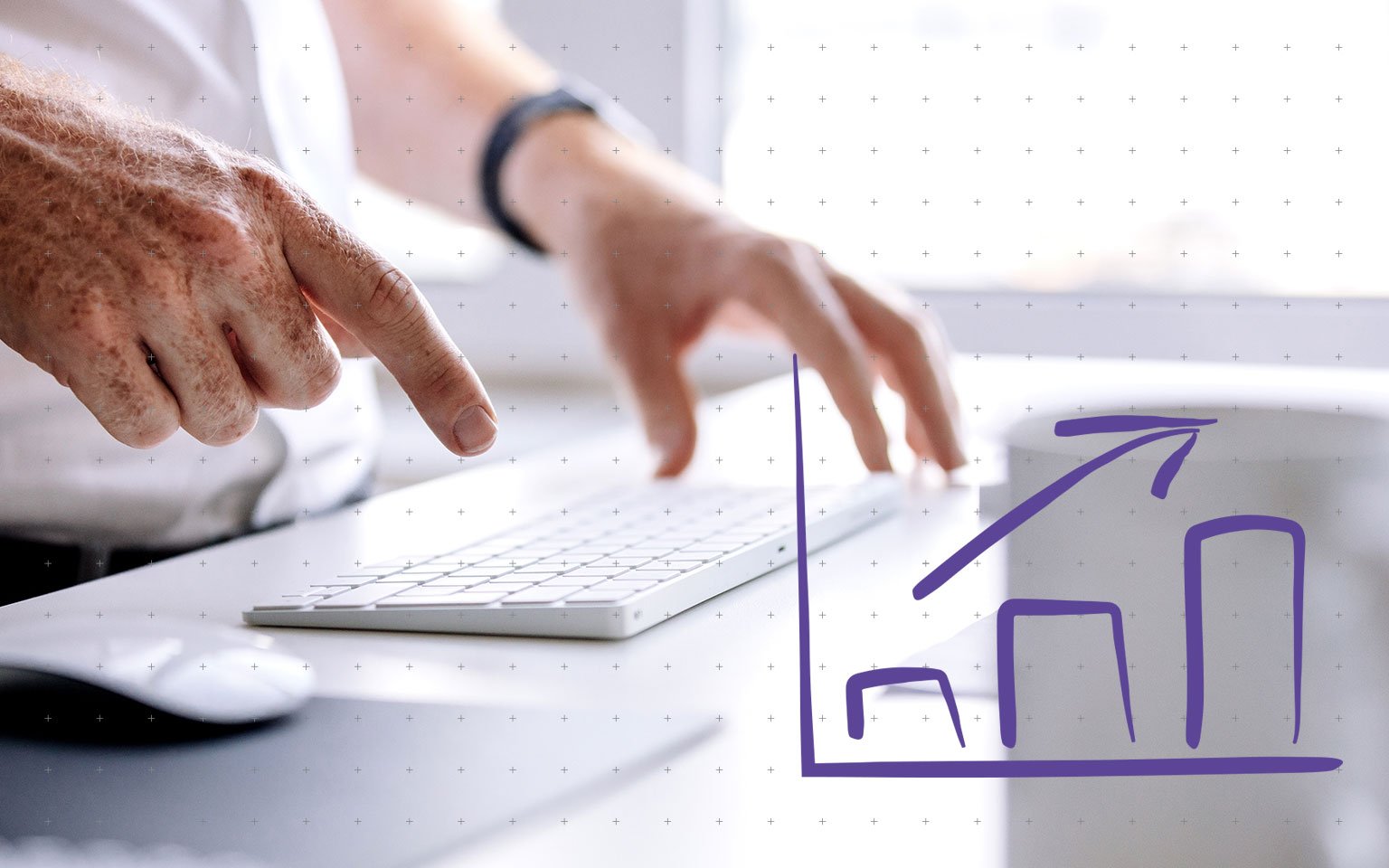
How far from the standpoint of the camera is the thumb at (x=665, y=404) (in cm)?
34

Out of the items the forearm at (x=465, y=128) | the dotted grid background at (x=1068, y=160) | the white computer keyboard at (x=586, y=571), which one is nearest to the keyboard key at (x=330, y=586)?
the white computer keyboard at (x=586, y=571)

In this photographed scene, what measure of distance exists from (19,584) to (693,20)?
28.3 inches

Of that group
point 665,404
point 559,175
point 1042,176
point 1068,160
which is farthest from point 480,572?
point 1042,176

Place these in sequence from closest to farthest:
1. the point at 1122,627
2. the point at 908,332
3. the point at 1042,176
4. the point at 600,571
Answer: the point at 1122,627 < the point at 600,571 < the point at 908,332 < the point at 1042,176

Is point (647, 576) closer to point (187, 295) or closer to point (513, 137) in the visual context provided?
point (187, 295)

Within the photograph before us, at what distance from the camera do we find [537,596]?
0.68ft

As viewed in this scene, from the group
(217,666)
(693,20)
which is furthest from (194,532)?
(693,20)

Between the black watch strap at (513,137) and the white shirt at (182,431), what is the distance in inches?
2.9

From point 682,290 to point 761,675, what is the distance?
8.0 inches

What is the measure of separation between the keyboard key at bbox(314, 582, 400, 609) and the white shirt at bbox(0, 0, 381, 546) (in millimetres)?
110

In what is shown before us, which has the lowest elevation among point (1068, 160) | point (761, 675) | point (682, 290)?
point (761, 675)

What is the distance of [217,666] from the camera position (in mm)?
183

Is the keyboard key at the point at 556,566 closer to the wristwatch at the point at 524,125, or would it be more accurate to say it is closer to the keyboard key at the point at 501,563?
the keyboard key at the point at 501,563

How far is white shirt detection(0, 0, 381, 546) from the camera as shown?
303 millimetres
